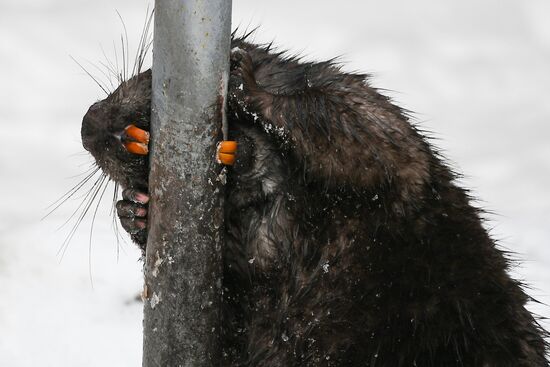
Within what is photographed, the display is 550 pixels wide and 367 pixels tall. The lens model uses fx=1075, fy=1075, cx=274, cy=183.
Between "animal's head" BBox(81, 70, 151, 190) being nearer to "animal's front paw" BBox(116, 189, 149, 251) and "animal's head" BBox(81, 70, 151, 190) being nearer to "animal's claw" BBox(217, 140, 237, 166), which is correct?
"animal's front paw" BBox(116, 189, 149, 251)

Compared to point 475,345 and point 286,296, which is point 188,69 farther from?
point 475,345

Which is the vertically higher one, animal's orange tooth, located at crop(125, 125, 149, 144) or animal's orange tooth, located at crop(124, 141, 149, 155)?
animal's orange tooth, located at crop(125, 125, 149, 144)

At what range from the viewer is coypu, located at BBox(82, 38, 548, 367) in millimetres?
3625

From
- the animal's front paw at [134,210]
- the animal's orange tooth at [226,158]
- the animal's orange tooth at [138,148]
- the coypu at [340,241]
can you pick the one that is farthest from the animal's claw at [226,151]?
the animal's front paw at [134,210]

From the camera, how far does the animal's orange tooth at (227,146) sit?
11.0 feet

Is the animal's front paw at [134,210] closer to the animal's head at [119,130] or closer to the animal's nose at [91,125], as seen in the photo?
the animal's head at [119,130]

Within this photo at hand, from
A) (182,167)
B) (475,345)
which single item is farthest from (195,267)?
(475,345)

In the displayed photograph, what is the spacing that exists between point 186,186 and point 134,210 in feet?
1.13

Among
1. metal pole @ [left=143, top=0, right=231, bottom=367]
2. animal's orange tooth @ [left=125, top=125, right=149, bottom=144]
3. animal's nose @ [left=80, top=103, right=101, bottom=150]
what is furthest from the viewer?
animal's nose @ [left=80, top=103, right=101, bottom=150]

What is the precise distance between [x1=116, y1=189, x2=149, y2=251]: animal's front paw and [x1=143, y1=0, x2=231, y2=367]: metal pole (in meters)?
→ 0.14

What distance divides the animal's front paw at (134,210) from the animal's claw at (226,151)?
373 mm

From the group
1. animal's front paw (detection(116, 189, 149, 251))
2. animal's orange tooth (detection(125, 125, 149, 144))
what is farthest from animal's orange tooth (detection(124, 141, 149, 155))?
animal's front paw (detection(116, 189, 149, 251))

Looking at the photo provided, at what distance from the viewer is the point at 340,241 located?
371cm

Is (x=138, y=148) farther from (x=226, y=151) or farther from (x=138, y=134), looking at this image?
(x=226, y=151)
